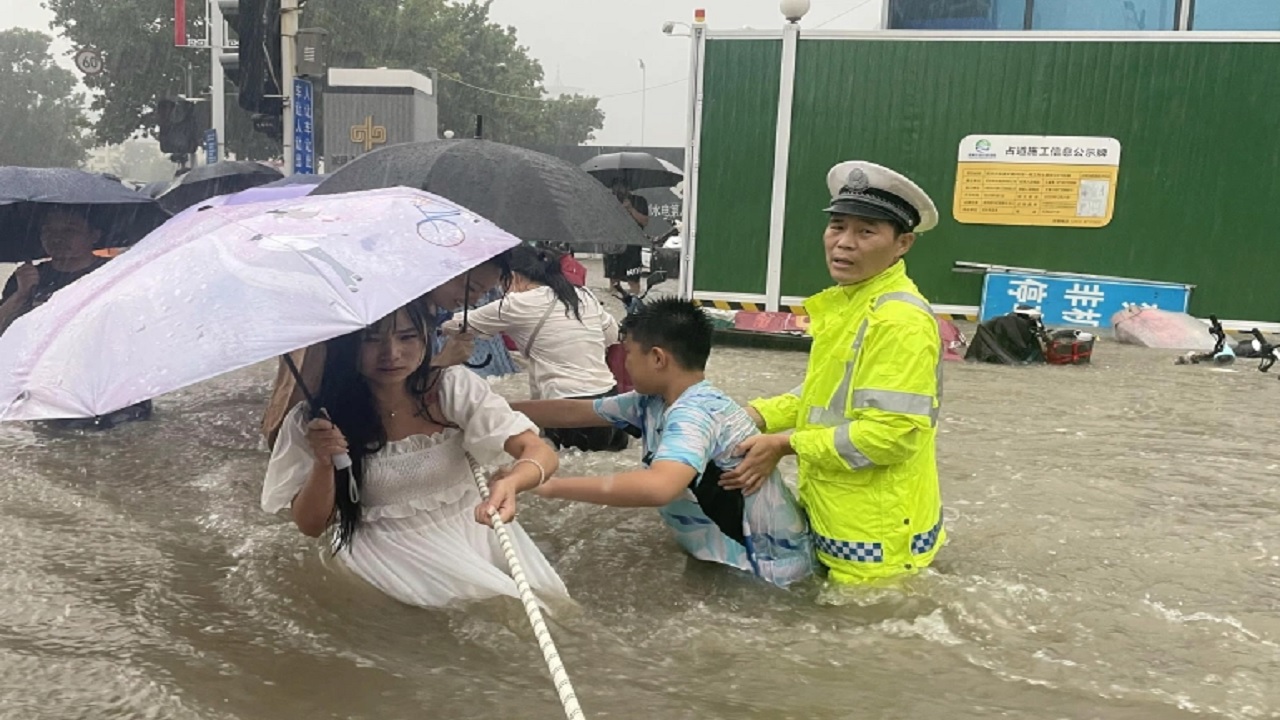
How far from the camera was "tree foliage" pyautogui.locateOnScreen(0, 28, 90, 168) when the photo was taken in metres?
63.2

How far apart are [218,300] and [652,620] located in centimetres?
207

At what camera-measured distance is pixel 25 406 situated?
2.28 meters

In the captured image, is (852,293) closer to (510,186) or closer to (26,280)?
(510,186)

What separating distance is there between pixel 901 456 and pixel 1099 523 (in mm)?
2292

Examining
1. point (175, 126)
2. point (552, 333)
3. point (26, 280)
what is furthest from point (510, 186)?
point (175, 126)

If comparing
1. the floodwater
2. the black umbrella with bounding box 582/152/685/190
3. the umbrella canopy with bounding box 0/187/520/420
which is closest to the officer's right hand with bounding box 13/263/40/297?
the floodwater

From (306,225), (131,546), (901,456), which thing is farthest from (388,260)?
(131,546)

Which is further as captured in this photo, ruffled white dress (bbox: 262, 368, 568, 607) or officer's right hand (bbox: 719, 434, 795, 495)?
officer's right hand (bbox: 719, 434, 795, 495)

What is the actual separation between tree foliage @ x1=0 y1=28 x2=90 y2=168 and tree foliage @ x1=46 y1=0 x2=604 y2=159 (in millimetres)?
25336

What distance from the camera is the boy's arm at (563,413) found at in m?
4.10

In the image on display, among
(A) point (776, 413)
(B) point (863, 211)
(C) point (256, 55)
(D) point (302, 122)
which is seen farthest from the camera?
(D) point (302, 122)

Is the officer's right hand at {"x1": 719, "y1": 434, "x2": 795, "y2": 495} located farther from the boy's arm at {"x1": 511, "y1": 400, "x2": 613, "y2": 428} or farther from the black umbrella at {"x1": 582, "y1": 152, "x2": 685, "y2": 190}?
the black umbrella at {"x1": 582, "y1": 152, "x2": 685, "y2": 190}

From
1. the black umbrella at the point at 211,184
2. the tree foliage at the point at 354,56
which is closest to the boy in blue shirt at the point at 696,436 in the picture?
the black umbrella at the point at 211,184

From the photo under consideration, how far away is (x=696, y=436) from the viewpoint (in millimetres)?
3588
